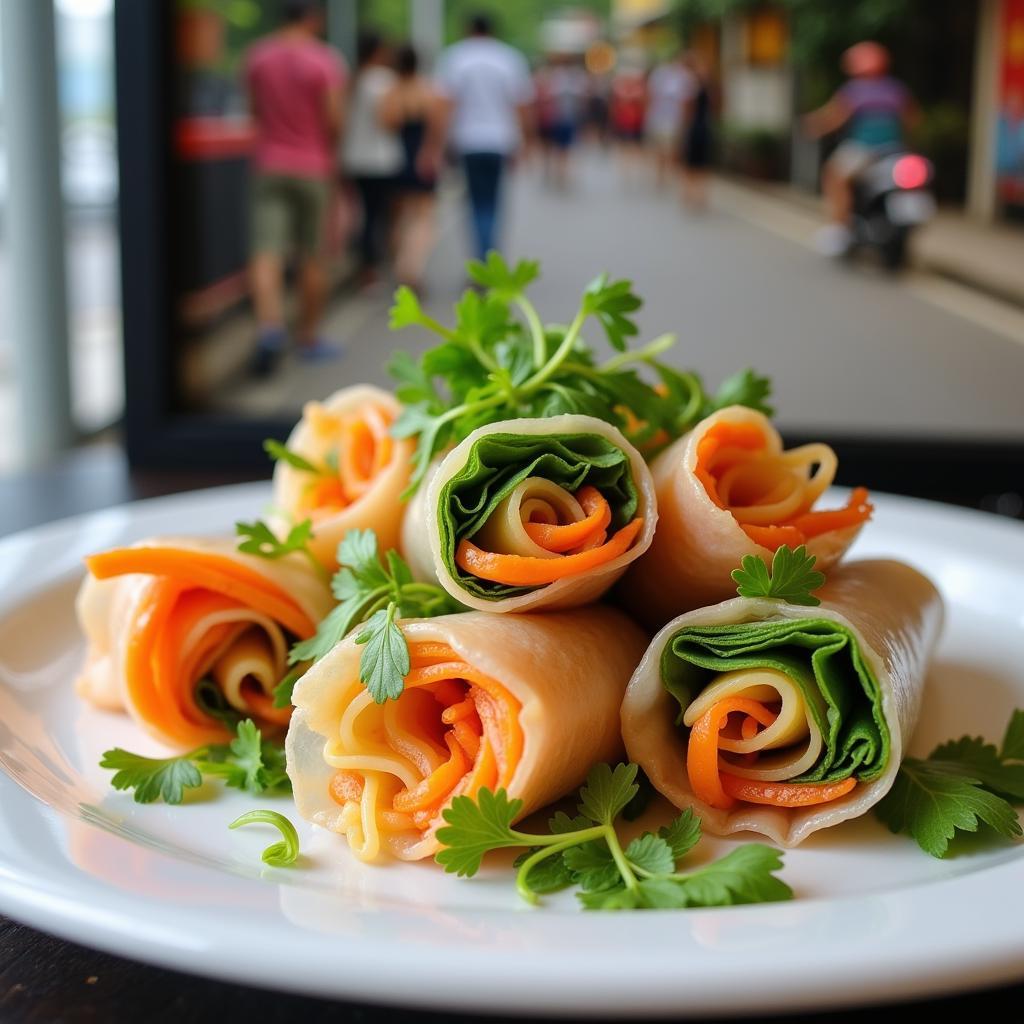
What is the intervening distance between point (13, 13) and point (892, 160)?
97.7 inches

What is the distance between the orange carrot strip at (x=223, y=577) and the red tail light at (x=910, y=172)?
8.38ft

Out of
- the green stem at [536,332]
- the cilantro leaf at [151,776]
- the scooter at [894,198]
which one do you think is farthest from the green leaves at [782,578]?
the scooter at [894,198]

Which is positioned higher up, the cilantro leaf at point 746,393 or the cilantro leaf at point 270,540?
the cilantro leaf at point 746,393

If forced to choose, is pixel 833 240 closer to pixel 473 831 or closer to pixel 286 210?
pixel 286 210

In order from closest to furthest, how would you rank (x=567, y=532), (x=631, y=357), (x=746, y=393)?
1. (x=567, y=532)
2. (x=631, y=357)
3. (x=746, y=393)

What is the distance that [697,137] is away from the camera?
3557 millimetres

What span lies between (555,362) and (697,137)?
246cm

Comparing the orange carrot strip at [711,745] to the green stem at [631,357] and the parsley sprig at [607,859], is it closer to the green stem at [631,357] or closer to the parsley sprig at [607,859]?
the parsley sprig at [607,859]

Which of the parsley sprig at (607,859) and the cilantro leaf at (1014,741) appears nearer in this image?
the parsley sprig at (607,859)

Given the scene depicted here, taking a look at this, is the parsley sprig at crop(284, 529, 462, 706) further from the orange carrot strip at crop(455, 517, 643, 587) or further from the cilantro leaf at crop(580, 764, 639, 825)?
the cilantro leaf at crop(580, 764, 639, 825)

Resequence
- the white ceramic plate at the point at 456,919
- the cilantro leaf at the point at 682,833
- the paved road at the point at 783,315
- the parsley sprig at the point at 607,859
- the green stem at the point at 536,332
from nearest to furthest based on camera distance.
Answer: the white ceramic plate at the point at 456,919 < the parsley sprig at the point at 607,859 < the cilantro leaf at the point at 682,833 < the green stem at the point at 536,332 < the paved road at the point at 783,315

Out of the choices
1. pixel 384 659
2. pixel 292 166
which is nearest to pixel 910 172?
pixel 292 166

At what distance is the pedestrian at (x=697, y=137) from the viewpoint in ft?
11.6

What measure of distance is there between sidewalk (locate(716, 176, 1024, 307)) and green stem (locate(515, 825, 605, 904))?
8.97 ft
